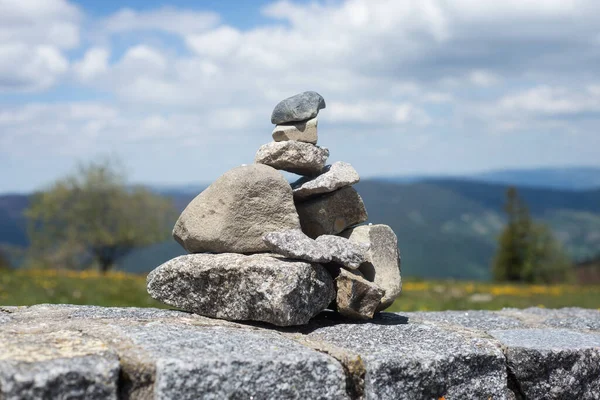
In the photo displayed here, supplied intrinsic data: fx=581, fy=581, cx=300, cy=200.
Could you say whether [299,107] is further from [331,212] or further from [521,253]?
[521,253]

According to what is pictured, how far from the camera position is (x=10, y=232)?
294ft

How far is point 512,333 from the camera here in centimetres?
639

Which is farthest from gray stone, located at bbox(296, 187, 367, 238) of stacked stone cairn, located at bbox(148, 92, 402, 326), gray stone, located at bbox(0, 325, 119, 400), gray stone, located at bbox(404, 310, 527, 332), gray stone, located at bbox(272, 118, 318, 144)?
gray stone, located at bbox(0, 325, 119, 400)

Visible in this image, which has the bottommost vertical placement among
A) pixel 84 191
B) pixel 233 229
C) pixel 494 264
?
pixel 494 264

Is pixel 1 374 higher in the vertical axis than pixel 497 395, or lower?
higher

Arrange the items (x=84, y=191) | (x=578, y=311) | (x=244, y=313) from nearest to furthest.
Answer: (x=244, y=313), (x=578, y=311), (x=84, y=191)

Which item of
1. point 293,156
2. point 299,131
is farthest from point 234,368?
point 299,131

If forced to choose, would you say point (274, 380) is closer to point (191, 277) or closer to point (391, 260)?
point (191, 277)

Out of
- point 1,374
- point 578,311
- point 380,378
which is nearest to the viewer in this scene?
point 1,374

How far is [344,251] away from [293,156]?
1.30 m

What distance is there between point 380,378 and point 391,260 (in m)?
2.03

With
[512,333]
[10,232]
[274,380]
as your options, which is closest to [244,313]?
[274,380]

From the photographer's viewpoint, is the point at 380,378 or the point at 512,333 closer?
the point at 380,378

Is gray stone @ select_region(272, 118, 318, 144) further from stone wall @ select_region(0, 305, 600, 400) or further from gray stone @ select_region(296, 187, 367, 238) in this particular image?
stone wall @ select_region(0, 305, 600, 400)
